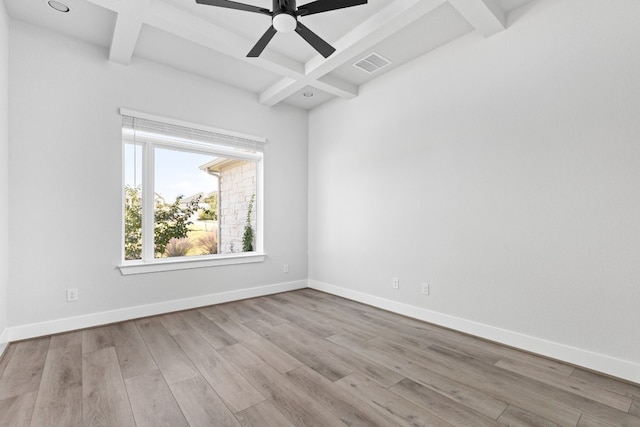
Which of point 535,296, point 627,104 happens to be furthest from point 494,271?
point 627,104

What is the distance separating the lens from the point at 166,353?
2422 millimetres

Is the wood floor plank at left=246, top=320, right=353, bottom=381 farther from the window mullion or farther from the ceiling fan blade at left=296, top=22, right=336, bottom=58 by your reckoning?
the ceiling fan blade at left=296, top=22, right=336, bottom=58

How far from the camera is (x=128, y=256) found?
3.30 m

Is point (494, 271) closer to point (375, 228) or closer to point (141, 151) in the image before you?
point (375, 228)

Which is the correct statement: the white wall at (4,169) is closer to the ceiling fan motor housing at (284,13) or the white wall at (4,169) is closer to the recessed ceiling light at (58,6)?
the recessed ceiling light at (58,6)

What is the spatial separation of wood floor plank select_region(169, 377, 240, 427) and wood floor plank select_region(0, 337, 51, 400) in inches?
36.6

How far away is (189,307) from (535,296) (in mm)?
3461

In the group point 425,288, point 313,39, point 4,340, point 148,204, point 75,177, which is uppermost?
point 313,39

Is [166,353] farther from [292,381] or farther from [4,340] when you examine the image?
[4,340]

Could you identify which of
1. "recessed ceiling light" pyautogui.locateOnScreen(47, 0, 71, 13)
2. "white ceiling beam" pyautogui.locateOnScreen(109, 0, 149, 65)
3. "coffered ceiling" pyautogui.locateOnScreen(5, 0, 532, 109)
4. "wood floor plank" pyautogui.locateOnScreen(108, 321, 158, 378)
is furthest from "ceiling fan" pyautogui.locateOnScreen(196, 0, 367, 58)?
"wood floor plank" pyautogui.locateOnScreen(108, 321, 158, 378)

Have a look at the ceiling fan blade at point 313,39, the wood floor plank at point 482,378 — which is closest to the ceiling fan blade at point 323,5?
the ceiling fan blade at point 313,39

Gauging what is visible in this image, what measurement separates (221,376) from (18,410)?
42.2 inches

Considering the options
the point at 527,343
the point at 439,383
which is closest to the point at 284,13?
the point at 439,383

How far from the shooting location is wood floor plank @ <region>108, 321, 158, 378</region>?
7.13 feet
